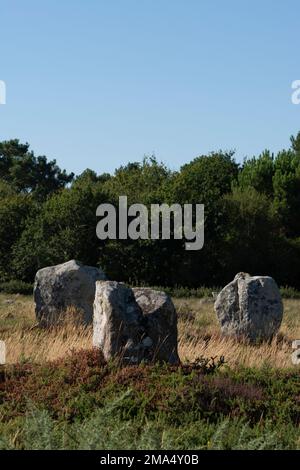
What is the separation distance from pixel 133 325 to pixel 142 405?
2.65 meters

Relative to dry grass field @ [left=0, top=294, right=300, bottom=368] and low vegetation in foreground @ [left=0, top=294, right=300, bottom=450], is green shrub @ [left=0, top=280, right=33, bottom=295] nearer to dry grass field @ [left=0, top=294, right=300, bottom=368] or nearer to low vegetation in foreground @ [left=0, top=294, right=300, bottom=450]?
dry grass field @ [left=0, top=294, right=300, bottom=368]

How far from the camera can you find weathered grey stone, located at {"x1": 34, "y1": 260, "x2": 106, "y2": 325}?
21453 mm

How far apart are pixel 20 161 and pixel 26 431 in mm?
72416

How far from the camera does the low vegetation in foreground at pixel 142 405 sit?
8.93m

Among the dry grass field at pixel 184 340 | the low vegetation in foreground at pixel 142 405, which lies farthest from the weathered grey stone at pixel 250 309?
the low vegetation in foreground at pixel 142 405

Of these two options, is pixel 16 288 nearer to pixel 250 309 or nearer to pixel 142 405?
pixel 250 309

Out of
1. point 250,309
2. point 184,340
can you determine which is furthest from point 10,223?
point 184,340

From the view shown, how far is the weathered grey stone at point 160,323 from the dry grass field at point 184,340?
46cm

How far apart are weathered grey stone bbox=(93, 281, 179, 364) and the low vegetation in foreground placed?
0.40 m

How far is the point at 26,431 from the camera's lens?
363 inches

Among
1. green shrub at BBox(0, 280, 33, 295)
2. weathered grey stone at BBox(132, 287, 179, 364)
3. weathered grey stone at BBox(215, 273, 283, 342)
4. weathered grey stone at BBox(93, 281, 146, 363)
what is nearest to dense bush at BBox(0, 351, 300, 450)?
weathered grey stone at BBox(93, 281, 146, 363)

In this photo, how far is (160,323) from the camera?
13570mm
